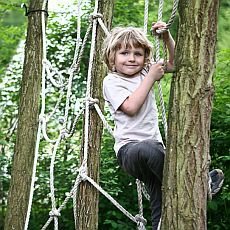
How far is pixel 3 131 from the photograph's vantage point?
605 centimetres

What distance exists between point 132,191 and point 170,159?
3194mm

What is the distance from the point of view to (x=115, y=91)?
6.18 ft

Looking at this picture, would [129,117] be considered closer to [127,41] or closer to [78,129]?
[127,41]

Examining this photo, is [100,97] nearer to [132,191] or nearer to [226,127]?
[226,127]

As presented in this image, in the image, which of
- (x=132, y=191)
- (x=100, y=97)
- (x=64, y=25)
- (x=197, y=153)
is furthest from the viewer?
(x=64, y=25)

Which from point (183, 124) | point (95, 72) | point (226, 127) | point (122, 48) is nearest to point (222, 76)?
point (226, 127)

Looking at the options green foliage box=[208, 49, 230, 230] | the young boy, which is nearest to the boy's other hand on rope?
the young boy

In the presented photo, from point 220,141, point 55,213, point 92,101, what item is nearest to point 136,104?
point 92,101

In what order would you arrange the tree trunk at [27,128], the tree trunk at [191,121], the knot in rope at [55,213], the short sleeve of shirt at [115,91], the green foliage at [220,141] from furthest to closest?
the green foliage at [220,141] < the tree trunk at [27,128] < the knot in rope at [55,213] < the short sleeve of shirt at [115,91] < the tree trunk at [191,121]

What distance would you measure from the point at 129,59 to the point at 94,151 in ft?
2.32

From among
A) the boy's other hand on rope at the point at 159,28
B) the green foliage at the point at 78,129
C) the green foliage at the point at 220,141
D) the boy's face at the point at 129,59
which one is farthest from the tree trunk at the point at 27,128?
the boy's other hand on rope at the point at 159,28

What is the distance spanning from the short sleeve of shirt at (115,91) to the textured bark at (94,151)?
602 millimetres

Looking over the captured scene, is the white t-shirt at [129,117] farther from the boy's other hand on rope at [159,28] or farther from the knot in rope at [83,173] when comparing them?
the knot in rope at [83,173]

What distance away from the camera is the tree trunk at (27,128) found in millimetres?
3264
